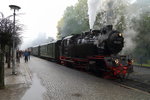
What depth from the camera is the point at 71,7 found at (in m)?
37.1

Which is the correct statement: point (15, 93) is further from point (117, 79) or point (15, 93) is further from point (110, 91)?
point (117, 79)

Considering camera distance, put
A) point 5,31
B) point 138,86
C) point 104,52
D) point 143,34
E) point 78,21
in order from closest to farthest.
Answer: point 138,86
point 104,52
point 5,31
point 143,34
point 78,21

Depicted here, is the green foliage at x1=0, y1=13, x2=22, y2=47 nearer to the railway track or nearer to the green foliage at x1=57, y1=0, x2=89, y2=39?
the railway track

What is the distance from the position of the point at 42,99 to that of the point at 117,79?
5339mm

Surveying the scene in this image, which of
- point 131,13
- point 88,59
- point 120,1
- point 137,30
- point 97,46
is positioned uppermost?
point 120,1

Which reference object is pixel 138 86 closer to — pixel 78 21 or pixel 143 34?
pixel 143 34

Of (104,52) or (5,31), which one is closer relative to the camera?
(104,52)

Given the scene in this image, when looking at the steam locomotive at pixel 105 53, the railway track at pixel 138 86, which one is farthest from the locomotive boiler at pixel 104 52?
the railway track at pixel 138 86

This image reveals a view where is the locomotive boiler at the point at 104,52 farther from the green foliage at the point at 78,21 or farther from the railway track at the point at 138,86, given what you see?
the green foliage at the point at 78,21

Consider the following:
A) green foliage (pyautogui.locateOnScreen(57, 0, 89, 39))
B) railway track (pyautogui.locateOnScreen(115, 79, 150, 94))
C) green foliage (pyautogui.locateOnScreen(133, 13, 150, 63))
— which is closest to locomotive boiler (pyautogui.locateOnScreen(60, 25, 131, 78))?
railway track (pyautogui.locateOnScreen(115, 79, 150, 94))

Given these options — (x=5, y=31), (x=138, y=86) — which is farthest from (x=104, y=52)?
(x=5, y=31)

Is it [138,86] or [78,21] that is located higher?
[78,21]

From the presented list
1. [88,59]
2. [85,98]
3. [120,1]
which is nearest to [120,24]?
[120,1]

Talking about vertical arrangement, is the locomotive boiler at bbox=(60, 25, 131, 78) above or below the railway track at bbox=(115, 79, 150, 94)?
above
